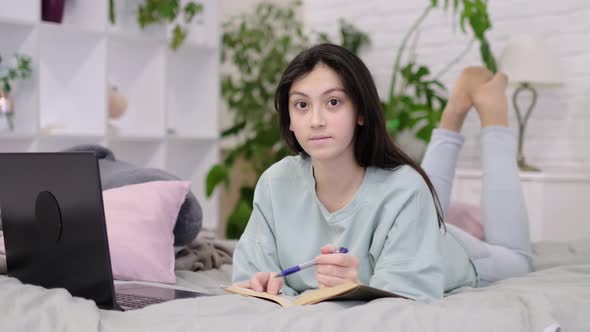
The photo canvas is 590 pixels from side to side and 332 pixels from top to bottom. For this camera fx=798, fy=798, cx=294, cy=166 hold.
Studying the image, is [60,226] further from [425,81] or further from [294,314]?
[425,81]

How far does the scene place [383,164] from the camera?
1654 millimetres

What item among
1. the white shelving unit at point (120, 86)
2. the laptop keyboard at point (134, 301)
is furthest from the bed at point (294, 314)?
the white shelving unit at point (120, 86)

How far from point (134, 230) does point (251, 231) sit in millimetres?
→ 316

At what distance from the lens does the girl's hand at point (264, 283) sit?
150 centimetres

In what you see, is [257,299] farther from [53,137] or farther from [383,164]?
[53,137]

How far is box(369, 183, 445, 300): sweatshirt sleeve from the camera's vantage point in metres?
1.48

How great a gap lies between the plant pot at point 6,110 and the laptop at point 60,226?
175cm

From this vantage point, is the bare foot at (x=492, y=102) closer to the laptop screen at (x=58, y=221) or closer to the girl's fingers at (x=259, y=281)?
the girl's fingers at (x=259, y=281)

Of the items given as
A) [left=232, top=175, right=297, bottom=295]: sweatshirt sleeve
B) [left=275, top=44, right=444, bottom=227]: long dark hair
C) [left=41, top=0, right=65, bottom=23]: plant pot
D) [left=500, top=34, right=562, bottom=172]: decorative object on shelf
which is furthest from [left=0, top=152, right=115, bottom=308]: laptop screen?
[left=500, top=34, right=562, bottom=172]: decorative object on shelf

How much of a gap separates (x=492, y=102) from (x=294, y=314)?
1.40 metres

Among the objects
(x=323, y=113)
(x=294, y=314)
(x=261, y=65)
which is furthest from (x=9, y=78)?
(x=294, y=314)

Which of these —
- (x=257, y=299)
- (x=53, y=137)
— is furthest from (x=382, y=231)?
(x=53, y=137)

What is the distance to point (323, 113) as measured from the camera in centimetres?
154

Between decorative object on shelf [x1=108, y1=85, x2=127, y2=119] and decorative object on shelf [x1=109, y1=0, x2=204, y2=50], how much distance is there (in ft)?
1.10
